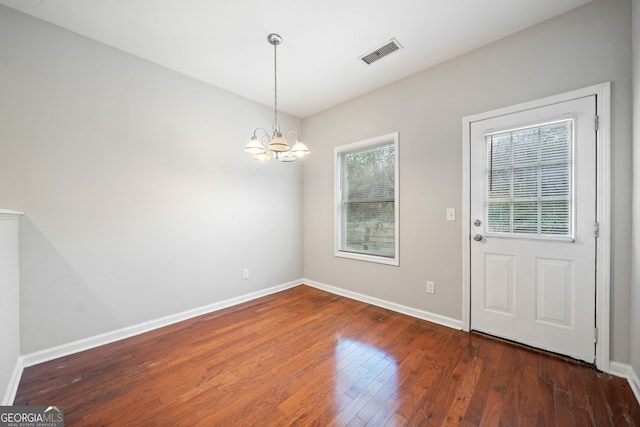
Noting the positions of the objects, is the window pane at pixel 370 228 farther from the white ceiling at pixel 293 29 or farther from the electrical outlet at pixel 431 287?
the white ceiling at pixel 293 29

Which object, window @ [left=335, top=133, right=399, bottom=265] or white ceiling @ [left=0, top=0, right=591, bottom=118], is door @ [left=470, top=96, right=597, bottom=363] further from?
window @ [left=335, top=133, right=399, bottom=265]

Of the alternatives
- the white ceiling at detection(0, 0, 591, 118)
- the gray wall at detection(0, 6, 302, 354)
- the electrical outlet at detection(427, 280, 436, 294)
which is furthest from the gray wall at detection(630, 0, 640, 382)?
the gray wall at detection(0, 6, 302, 354)

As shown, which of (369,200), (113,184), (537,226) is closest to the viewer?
(537,226)

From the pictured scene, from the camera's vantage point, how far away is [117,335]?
2.44m

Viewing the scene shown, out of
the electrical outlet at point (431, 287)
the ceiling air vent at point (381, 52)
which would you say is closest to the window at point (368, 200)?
the electrical outlet at point (431, 287)

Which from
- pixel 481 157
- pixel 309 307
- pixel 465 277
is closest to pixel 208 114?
pixel 309 307

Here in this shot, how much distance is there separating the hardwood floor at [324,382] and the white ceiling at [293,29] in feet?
9.58

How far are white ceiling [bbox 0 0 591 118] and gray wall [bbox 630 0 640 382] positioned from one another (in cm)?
55

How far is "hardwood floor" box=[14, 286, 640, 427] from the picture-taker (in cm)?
151

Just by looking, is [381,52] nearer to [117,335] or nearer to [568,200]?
[568,200]

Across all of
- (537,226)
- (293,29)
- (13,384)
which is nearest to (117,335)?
(13,384)

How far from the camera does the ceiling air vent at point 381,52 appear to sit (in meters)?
2.44

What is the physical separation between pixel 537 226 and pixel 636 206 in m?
0.58

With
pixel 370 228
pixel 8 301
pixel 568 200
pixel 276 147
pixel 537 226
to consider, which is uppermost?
pixel 276 147
